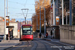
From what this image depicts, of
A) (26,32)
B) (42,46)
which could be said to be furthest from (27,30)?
(42,46)

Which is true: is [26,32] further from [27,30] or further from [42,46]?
[42,46]

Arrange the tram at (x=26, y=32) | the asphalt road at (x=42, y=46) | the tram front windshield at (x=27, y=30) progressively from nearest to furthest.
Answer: the asphalt road at (x=42, y=46) < the tram at (x=26, y=32) < the tram front windshield at (x=27, y=30)

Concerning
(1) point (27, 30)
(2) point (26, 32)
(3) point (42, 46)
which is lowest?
(3) point (42, 46)

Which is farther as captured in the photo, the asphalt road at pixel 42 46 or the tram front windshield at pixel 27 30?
the tram front windshield at pixel 27 30

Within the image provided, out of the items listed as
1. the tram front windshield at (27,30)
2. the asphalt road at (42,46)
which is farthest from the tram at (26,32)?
the asphalt road at (42,46)

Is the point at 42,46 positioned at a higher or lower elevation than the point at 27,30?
lower

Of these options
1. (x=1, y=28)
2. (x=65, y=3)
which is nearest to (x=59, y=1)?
(x=65, y=3)

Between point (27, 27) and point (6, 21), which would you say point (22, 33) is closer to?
point (27, 27)

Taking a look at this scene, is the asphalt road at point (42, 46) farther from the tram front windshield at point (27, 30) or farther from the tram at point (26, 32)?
the tram front windshield at point (27, 30)

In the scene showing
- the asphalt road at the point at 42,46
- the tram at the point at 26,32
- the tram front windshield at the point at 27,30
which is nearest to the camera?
the asphalt road at the point at 42,46

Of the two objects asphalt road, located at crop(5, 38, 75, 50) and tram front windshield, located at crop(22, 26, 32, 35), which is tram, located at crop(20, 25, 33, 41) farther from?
asphalt road, located at crop(5, 38, 75, 50)

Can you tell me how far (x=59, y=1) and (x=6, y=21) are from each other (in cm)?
1789

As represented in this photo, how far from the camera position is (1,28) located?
59531 millimetres

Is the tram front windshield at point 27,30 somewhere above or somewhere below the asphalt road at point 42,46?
above
